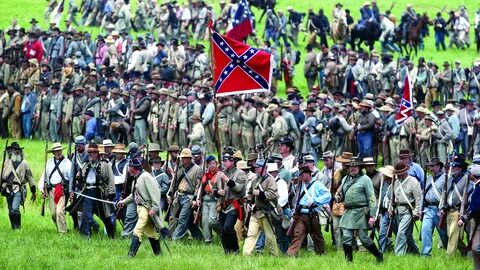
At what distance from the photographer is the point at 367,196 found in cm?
1986

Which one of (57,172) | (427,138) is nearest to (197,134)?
(427,138)

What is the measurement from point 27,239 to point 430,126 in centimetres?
1056

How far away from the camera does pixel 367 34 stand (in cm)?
4494

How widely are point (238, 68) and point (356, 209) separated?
4266mm

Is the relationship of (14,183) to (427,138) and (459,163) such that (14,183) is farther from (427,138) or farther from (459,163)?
(427,138)

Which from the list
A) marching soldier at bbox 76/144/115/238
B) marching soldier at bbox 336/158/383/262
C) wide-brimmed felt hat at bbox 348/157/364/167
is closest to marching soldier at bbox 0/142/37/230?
marching soldier at bbox 76/144/115/238

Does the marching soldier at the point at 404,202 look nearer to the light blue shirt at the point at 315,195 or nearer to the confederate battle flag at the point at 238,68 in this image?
the light blue shirt at the point at 315,195

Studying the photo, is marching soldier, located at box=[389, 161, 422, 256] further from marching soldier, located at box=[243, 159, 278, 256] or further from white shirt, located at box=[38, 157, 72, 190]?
white shirt, located at box=[38, 157, 72, 190]

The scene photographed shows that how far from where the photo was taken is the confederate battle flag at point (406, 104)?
25.5 m

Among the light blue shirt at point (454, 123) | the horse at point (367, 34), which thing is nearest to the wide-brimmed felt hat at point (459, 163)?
the light blue shirt at point (454, 123)

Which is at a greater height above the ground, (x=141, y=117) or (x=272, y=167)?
(x=141, y=117)

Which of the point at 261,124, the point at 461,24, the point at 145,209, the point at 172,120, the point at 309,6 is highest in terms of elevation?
the point at 309,6

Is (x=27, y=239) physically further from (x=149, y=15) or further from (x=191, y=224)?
(x=149, y=15)

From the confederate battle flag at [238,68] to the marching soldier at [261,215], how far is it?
2145 mm
